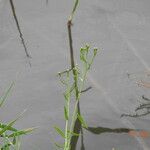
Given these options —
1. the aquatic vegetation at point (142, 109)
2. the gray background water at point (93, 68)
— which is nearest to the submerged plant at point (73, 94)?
the gray background water at point (93, 68)

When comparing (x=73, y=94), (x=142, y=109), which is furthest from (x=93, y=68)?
(x=142, y=109)

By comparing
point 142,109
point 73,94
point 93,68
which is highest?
point 93,68

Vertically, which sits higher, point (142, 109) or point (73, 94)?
point (73, 94)

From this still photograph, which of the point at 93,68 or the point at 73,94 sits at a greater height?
the point at 93,68

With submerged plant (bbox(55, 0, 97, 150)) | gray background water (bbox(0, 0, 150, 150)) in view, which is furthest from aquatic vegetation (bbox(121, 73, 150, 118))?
submerged plant (bbox(55, 0, 97, 150))

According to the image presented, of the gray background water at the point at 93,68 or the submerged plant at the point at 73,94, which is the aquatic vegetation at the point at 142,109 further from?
the submerged plant at the point at 73,94

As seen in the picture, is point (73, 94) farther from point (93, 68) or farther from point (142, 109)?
point (142, 109)

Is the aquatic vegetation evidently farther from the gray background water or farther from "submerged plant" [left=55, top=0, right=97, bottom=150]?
"submerged plant" [left=55, top=0, right=97, bottom=150]

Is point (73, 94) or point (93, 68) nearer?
point (73, 94)

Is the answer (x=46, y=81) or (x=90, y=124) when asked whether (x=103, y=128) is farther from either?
(x=46, y=81)
